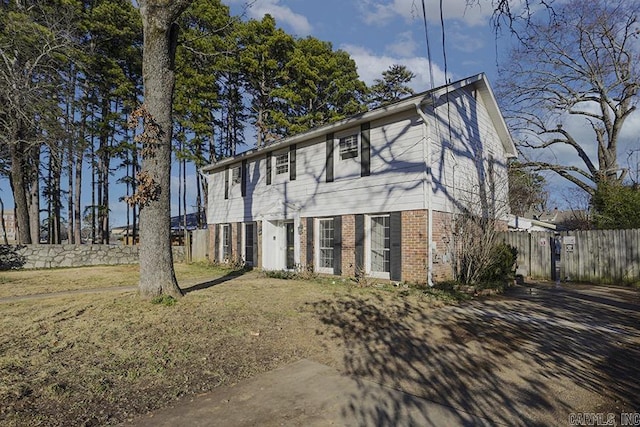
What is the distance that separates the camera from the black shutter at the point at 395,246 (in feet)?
34.3

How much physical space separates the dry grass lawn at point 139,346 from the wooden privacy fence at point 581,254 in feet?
25.3

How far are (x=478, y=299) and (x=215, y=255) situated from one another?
12774 mm

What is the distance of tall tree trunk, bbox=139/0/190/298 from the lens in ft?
23.8

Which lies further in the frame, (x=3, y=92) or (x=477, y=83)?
(x=477, y=83)

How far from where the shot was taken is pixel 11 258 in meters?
14.6

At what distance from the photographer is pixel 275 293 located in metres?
8.55

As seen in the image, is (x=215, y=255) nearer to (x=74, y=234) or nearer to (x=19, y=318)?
(x=74, y=234)

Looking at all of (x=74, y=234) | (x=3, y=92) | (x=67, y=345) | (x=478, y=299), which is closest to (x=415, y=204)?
(x=478, y=299)

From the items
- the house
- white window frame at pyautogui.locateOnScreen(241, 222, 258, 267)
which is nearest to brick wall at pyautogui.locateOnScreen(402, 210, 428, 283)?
the house

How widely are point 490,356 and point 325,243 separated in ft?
27.4

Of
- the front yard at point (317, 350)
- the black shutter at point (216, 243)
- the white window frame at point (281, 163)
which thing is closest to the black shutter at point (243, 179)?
the white window frame at point (281, 163)

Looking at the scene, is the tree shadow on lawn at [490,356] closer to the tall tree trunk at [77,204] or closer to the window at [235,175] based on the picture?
the window at [235,175]

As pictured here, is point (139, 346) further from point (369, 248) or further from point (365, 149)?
point (365, 149)

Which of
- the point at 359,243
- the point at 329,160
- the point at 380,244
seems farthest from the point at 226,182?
the point at 380,244
